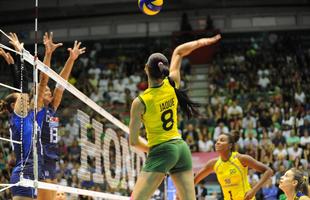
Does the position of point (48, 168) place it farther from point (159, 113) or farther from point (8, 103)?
point (159, 113)

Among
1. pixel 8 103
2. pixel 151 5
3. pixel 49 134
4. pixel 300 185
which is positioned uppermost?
pixel 151 5

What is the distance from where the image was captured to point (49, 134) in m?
6.43

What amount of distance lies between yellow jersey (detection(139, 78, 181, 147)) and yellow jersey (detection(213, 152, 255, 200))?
110 inches

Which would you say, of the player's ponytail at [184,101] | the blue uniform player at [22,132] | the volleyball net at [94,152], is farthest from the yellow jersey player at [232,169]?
the blue uniform player at [22,132]

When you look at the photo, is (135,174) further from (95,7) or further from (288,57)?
(95,7)

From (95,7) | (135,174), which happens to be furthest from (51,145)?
(95,7)

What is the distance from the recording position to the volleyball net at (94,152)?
27.2 feet

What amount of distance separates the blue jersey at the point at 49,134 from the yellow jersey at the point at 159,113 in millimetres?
1724

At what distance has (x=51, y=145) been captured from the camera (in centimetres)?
642

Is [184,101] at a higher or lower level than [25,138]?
higher

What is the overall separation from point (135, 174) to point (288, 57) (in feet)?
41.9

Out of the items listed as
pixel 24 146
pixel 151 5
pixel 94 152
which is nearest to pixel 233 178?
pixel 94 152

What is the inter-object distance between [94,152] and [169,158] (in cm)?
411

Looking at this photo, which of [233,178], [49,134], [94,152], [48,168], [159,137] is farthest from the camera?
[94,152]
